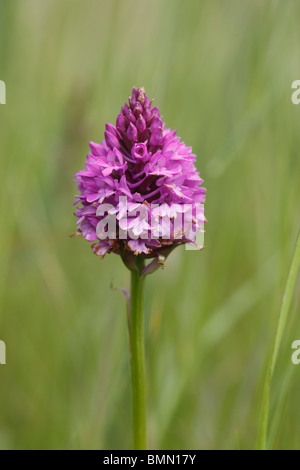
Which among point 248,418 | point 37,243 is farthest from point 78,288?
point 248,418

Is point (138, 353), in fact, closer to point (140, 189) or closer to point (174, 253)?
point (140, 189)

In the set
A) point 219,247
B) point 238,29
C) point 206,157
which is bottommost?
point 219,247

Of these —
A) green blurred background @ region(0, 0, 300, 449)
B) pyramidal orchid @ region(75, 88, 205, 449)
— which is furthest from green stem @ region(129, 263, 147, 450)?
green blurred background @ region(0, 0, 300, 449)

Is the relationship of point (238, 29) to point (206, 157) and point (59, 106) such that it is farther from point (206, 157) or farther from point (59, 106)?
point (59, 106)

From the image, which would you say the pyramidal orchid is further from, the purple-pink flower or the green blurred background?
the green blurred background

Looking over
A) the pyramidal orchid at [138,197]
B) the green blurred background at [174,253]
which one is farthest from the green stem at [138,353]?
the green blurred background at [174,253]
